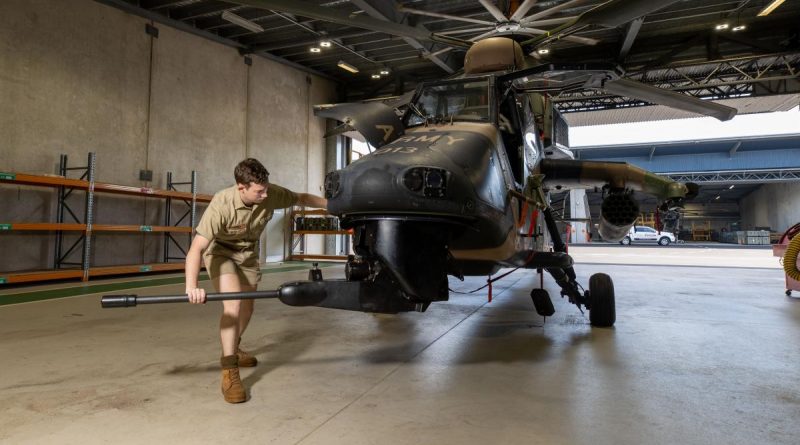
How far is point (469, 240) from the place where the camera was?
269 cm

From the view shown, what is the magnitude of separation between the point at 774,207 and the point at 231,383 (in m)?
38.7

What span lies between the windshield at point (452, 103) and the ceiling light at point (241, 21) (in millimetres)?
7853

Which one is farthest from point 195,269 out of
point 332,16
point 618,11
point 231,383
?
point 618,11

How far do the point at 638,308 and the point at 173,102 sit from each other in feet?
32.2

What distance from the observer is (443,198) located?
2.11 metres

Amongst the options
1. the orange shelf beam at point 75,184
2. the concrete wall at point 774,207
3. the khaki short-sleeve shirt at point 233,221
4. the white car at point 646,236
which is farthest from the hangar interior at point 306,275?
the concrete wall at point 774,207

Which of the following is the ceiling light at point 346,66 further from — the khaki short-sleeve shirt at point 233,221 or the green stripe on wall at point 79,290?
the khaki short-sleeve shirt at point 233,221

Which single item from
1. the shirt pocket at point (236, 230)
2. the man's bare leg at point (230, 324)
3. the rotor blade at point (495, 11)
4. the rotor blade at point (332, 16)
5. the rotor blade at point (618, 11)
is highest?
the rotor blade at point (495, 11)

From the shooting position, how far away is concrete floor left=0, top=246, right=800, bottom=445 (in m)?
1.89

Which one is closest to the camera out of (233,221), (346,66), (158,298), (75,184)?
(158,298)

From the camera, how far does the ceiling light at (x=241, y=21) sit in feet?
31.3

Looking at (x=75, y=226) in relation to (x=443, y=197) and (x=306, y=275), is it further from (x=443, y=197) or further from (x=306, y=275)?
(x=443, y=197)

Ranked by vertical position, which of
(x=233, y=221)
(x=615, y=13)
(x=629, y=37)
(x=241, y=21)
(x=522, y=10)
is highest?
(x=241, y=21)

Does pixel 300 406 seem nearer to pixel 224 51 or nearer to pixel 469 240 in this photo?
pixel 469 240
